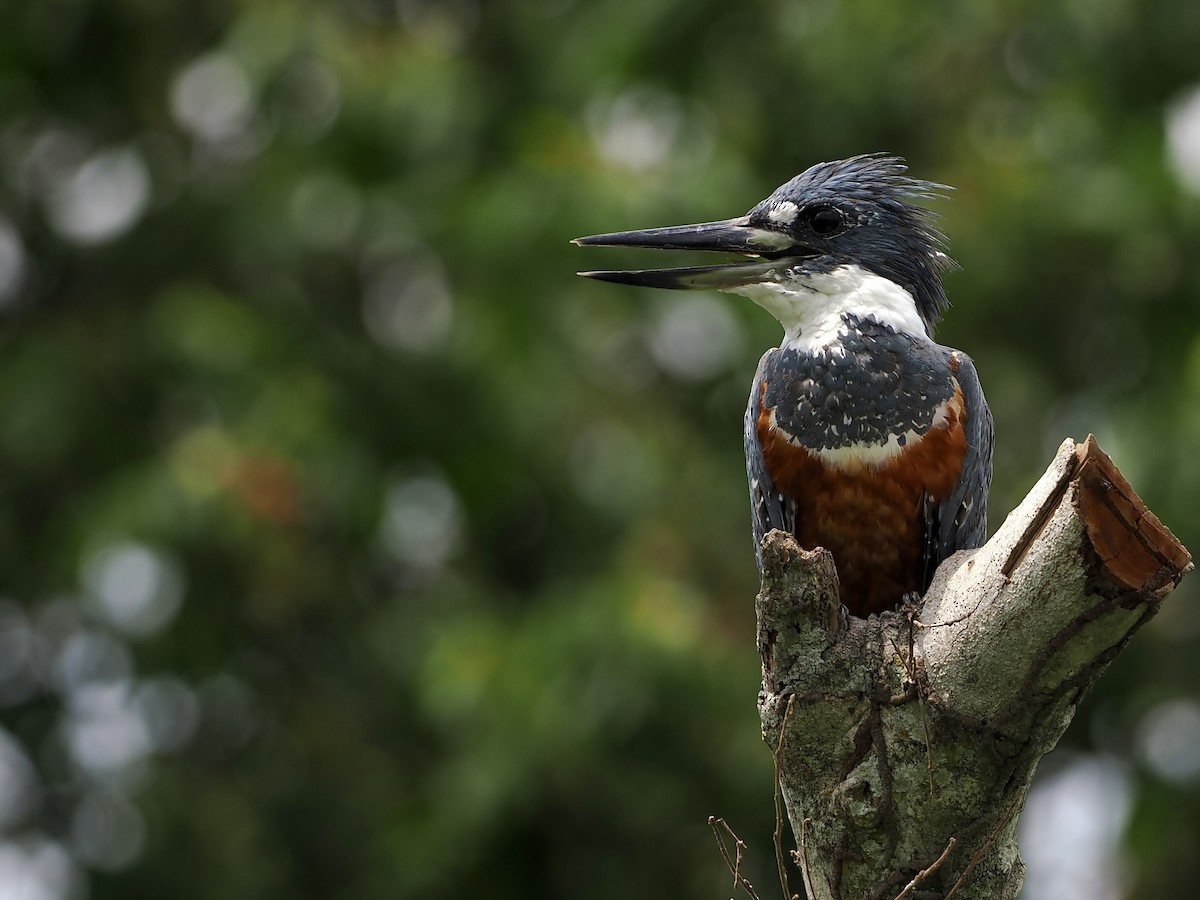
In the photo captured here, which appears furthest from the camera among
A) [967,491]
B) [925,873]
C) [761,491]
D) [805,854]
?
[761,491]

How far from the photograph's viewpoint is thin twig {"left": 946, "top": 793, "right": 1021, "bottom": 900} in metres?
3.51

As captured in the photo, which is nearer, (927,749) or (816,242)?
(927,749)

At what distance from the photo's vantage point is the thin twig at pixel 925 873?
3.45m

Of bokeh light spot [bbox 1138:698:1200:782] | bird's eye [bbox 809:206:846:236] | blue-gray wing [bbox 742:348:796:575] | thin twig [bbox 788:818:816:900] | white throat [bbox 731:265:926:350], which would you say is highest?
bird's eye [bbox 809:206:846:236]

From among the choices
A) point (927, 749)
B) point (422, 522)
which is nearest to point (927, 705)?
point (927, 749)

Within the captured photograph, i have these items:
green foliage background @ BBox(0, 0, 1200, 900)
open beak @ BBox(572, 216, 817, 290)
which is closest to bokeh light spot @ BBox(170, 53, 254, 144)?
green foliage background @ BBox(0, 0, 1200, 900)

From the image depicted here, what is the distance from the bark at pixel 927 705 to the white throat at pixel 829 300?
1135 millimetres

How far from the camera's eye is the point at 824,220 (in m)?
4.77

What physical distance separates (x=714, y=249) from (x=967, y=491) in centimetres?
100

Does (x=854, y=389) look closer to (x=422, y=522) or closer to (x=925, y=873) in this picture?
(x=925, y=873)

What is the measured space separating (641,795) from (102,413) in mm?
3646

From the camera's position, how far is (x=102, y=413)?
905 cm

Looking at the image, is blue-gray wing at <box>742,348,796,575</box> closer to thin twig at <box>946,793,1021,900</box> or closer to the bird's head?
the bird's head

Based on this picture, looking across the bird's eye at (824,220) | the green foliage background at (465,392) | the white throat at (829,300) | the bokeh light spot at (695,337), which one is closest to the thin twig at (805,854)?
the white throat at (829,300)
